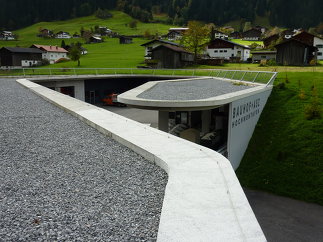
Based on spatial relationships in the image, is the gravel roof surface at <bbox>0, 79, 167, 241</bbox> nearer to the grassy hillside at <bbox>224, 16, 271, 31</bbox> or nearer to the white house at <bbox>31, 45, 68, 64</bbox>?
the white house at <bbox>31, 45, 68, 64</bbox>

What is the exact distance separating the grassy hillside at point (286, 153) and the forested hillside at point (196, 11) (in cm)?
14971

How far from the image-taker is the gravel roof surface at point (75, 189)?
4.30m

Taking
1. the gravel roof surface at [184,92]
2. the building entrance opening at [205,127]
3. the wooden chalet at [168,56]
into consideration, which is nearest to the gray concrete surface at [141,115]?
the building entrance opening at [205,127]

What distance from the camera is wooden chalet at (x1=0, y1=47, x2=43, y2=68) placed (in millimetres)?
63547

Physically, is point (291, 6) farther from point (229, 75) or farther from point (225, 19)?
point (229, 75)

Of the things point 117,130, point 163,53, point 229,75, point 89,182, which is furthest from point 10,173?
point 163,53

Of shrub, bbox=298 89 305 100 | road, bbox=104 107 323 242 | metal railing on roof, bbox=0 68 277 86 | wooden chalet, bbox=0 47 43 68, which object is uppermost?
wooden chalet, bbox=0 47 43 68

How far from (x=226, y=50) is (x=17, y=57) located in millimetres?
43267

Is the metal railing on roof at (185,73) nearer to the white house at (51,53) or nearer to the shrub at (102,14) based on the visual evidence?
the white house at (51,53)

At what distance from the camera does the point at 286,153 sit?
67.7 ft

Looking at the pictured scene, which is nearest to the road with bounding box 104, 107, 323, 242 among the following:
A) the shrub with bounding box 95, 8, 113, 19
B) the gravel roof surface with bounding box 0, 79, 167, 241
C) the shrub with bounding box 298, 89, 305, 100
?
the gravel roof surface with bounding box 0, 79, 167, 241

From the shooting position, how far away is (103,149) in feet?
26.9

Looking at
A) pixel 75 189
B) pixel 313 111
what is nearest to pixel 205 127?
pixel 313 111

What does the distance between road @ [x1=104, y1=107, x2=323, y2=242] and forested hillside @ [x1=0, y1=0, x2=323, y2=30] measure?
159218 millimetres
